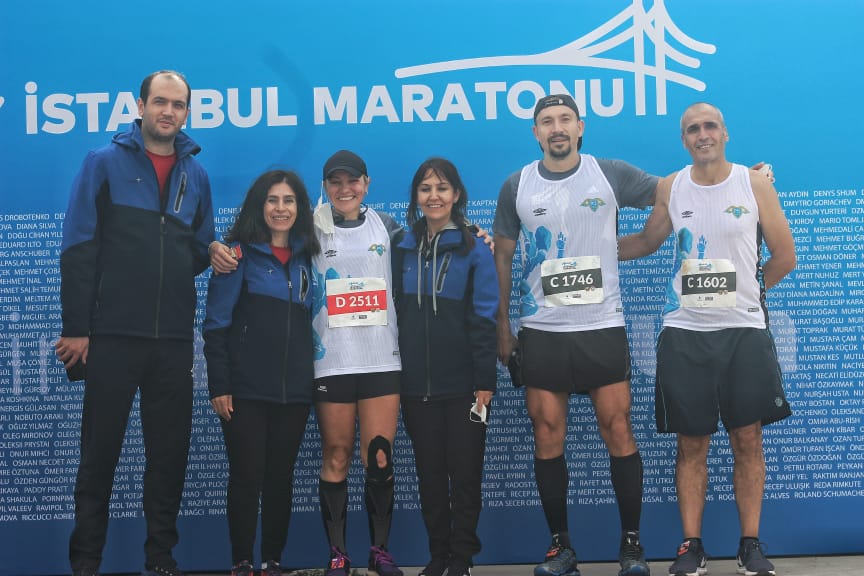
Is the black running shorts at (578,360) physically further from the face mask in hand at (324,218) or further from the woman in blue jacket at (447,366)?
the face mask in hand at (324,218)

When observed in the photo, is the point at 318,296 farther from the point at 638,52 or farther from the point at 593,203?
the point at 638,52

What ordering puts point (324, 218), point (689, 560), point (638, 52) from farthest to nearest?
point (638, 52)
point (324, 218)
point (689, 560)

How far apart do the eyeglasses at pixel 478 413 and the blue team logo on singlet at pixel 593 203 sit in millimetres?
931

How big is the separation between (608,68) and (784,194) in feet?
3.39

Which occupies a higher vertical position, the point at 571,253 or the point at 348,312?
the point at 571,253

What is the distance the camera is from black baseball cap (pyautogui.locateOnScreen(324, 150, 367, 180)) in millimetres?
3852

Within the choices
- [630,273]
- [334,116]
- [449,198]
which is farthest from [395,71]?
[630,273]

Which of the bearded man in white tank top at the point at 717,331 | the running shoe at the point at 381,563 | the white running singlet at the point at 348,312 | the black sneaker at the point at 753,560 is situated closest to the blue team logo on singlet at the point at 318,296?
the white running singlet at the point at 348,312

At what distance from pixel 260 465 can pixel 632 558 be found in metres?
1.56

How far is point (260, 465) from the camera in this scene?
148 inches

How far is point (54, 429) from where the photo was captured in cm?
445

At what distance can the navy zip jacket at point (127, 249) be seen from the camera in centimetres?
368

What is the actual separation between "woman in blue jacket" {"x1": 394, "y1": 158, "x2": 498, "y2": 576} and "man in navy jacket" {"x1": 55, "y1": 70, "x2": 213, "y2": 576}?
3.11 ft

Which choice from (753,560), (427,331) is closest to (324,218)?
(427,331)
